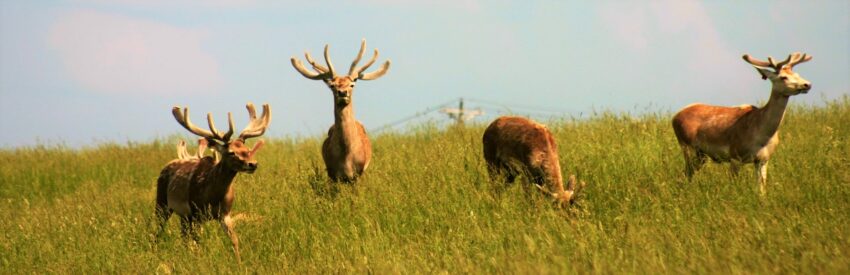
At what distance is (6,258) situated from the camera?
32.9 feet

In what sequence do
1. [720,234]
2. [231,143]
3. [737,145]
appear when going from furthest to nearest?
[737,145]
[231,143]
[720,234]

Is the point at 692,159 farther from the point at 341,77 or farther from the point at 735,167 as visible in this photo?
the point at 341,77

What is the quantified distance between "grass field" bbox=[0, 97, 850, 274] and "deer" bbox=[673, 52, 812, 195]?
0.22 metres

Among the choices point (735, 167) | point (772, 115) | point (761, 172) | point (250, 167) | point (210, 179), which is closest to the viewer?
point (250, 167)

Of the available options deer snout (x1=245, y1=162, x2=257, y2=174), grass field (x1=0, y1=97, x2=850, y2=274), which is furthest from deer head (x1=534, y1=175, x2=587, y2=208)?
deer snout (x1=245, y1=162, x2=257, y2=174)

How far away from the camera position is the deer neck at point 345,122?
10.7 meters

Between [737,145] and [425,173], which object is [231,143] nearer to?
[425,173]

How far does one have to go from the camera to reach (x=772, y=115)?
32.1 feet

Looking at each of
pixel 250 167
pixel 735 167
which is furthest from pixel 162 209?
pixel 735 167

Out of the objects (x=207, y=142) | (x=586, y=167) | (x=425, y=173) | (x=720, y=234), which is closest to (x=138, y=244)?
(x=207, y=142)

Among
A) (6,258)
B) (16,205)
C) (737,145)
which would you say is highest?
(737,145)

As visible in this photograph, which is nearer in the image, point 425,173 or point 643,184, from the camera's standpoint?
point 643,184

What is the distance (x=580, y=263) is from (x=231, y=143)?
3631 mm

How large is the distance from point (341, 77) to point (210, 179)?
224 centimetres
